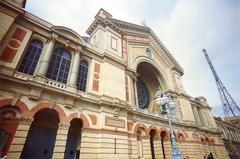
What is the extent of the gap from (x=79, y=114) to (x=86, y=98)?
141 centimetres

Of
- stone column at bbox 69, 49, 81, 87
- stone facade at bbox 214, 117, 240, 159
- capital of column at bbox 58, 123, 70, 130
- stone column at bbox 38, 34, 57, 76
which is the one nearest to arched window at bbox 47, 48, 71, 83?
stone column at bbox 69, 49, 81, 87

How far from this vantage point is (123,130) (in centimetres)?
1296

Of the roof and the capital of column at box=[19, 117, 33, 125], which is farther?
the roof

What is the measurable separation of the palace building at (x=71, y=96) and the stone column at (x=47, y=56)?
0.22 ft

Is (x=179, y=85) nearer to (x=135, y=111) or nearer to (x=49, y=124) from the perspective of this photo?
(x=135, y=111)

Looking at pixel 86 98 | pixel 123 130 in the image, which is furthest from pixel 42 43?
pixel 123 130

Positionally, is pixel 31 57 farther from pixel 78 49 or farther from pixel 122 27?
pixel 122 27

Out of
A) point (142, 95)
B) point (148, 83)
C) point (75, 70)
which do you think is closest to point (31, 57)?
point (75, 70)

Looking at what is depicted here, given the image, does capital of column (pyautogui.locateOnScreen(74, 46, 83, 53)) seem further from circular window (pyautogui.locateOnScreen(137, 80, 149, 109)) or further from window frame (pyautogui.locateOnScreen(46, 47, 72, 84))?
circular window (pyautogui.locateOnScreen(137, 80, 149, 109))

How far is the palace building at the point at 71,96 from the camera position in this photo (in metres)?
9.10

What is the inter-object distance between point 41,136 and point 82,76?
6030 millimetres

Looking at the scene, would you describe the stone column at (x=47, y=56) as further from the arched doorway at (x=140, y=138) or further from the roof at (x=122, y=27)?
the arched doorway at (x=140, y=138)

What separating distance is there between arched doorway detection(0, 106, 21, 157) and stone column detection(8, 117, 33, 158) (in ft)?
0.59

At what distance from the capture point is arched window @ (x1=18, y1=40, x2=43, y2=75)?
10562mm
